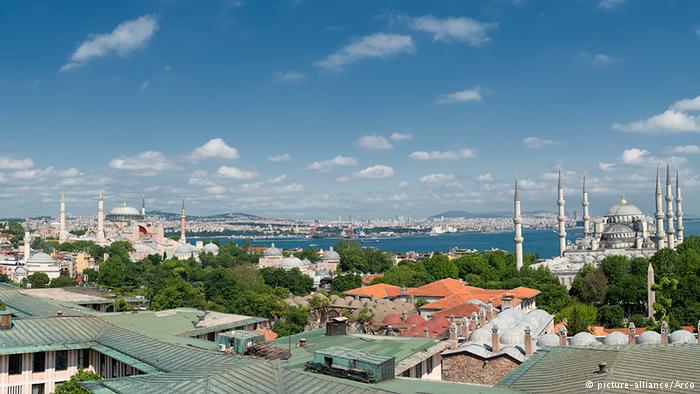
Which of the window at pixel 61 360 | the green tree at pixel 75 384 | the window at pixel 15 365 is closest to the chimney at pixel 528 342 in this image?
the green tree at pixel 75 384

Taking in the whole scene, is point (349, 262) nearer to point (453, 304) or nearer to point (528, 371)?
point (453, 304)

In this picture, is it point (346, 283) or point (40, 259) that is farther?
point (40, 259)

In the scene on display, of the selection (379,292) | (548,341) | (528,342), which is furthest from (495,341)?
(379,292)

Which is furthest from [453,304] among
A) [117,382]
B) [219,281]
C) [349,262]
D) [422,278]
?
[349,262]

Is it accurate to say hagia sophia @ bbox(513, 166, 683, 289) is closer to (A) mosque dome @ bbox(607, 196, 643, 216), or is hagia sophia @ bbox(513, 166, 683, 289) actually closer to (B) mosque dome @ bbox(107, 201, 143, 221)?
(A) mosque dome @ bbox(607, 196, 643, 216)

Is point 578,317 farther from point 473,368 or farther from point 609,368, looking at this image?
point 609,368

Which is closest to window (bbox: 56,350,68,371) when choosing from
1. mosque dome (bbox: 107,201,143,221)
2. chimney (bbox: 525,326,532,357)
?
chimney (bbox: 525,326,532,357)

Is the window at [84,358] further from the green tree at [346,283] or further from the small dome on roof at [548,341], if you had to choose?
the green tree at [346,283]
